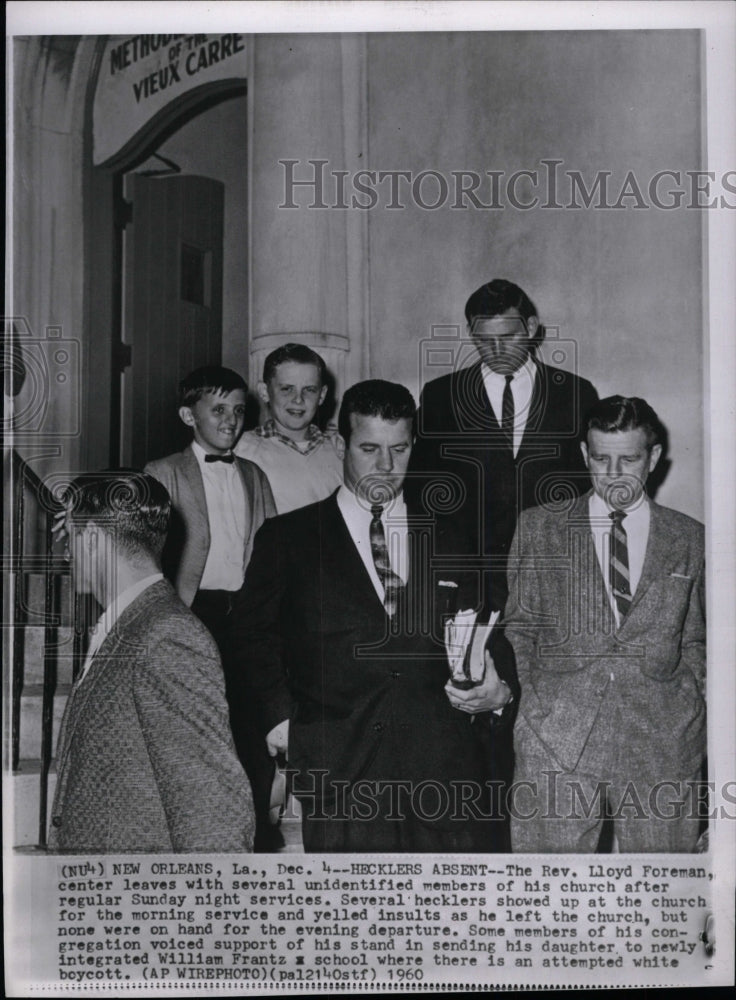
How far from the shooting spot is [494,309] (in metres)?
3.26

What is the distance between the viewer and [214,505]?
327cm

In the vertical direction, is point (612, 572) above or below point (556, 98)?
below

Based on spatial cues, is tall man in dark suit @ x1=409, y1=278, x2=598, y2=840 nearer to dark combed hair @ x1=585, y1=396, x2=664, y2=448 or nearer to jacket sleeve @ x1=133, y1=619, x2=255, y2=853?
dark combed hair @ x1=585, y1=396, x2=664, y2=448

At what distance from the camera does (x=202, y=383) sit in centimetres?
328

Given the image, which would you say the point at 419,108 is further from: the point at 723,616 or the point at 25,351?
the point at 723,616

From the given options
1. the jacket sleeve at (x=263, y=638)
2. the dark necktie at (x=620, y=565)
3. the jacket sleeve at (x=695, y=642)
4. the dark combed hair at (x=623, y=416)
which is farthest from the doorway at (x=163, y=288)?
the jacket sleeve at (x=695, y=642)

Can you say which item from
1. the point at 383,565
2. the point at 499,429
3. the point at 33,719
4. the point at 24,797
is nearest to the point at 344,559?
the point at 383,565

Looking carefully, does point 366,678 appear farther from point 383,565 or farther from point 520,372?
point 520,372

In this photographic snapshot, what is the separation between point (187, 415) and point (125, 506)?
0.34 metres

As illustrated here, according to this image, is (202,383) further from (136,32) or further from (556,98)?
(556,98)

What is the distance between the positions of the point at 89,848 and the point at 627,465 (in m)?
1.98

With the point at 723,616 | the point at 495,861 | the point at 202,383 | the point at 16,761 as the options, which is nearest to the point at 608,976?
the point at 495,861

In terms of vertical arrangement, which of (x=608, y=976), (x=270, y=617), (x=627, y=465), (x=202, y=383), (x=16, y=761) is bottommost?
(x=608, y=976)

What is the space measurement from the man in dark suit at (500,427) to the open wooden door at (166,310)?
721 millimetres
